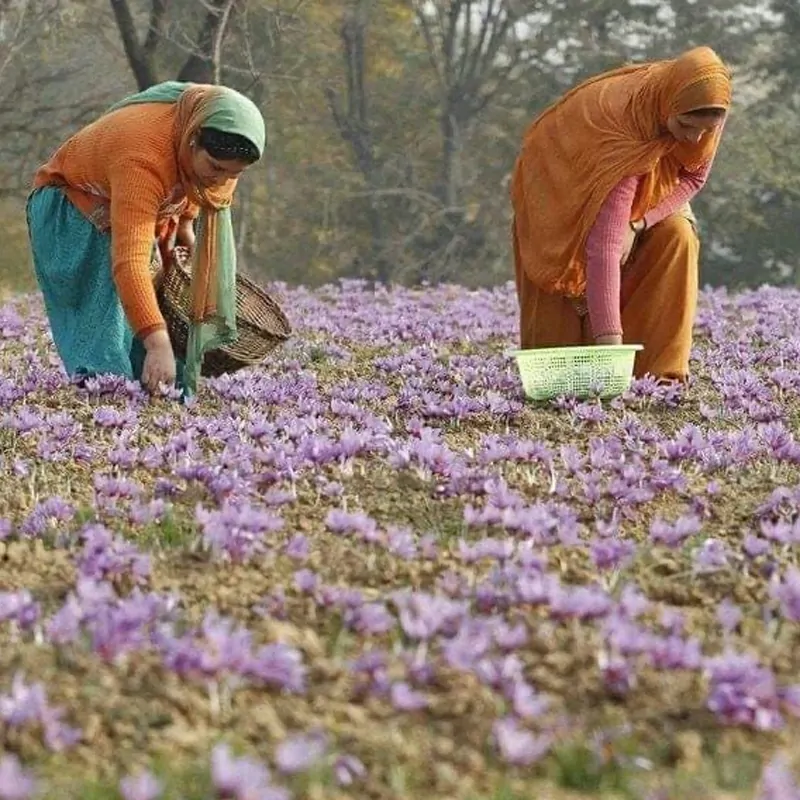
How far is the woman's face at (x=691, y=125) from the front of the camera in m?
5.45

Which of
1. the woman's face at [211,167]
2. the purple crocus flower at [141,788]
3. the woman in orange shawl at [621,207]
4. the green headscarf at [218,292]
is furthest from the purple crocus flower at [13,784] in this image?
the woman in orange shawl at [621,207]

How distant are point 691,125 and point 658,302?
2.85ft

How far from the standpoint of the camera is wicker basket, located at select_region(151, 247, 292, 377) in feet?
19.2

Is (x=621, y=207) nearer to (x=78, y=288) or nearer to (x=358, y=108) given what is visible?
(x=78, y=288)

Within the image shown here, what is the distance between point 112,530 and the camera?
3523 mm

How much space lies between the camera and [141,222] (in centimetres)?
522

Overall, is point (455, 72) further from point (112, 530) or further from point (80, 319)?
point (112, 530)

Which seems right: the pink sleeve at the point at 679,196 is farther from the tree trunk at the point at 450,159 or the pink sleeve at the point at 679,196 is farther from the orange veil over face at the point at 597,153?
the tree trunk at the point at 450,159

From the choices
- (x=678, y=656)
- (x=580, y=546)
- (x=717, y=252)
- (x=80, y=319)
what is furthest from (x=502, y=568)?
(x=717, y=252)

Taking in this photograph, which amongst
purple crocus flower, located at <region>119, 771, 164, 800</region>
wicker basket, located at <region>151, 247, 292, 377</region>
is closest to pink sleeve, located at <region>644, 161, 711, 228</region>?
wicker basket, located at <region>151, 247, 292, 377</region>

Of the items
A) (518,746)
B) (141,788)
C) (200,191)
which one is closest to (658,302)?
(200,191)

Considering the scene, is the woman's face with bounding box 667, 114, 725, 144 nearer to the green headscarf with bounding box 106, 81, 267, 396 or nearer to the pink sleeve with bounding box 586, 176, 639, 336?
the pink sleeve with bounding box 586, 176, 639, 336

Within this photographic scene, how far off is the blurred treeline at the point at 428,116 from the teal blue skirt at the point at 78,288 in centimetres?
1942

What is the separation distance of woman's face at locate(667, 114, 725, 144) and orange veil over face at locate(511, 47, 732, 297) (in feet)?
0.11
